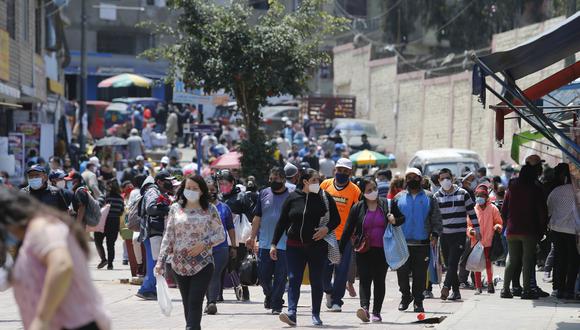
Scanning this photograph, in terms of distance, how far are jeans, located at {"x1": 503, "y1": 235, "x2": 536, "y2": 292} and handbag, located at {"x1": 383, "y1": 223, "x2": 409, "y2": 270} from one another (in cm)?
196

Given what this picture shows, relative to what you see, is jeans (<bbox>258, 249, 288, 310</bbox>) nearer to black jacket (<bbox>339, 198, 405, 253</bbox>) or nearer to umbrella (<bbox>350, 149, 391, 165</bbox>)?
black jacket (<bbox>339, 198, 405, 253</bbox>)

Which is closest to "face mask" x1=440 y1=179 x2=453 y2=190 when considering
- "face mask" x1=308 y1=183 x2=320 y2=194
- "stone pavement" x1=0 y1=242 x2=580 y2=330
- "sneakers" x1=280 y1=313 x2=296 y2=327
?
"stone pavement" x1=0 y1=242 x2=580 y2=330

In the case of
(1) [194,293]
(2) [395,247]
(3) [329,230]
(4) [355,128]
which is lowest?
(1) [194,293]

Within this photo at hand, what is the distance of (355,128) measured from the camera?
150 feet

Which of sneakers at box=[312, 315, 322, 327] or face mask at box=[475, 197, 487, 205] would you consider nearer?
sneakers at box=[312, 315, 322, 327]

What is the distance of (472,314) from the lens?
12555 millimetres

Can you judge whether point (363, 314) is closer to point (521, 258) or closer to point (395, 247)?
point (395, 247)

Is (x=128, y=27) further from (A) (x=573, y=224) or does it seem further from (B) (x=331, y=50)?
(A) (x=573, y=224)

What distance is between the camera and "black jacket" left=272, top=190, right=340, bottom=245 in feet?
40.9

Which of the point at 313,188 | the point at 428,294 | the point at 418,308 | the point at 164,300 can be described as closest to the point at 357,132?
the point at 428,294

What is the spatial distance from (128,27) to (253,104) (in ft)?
127

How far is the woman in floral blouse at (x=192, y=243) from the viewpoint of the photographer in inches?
413

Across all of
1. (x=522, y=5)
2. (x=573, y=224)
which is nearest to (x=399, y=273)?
(x=573, y=224)

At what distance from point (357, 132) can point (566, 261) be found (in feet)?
103
